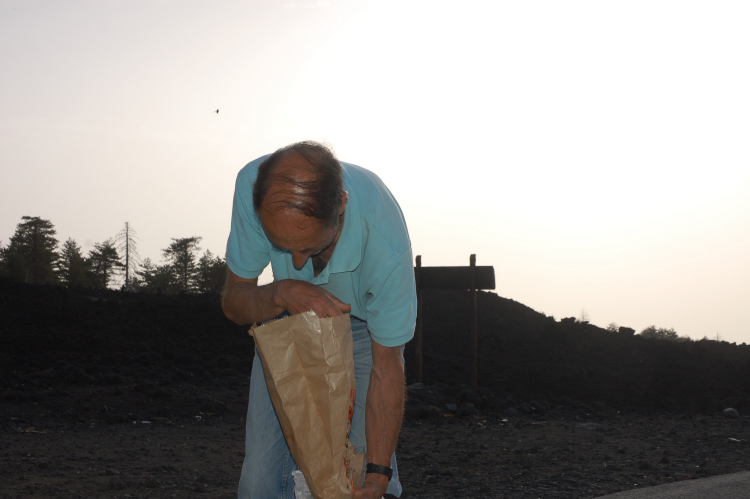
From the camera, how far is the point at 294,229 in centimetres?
217

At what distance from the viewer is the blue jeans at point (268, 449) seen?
2.63 metres

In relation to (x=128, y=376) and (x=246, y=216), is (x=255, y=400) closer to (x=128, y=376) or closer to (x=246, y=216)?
(x=246, y=216)

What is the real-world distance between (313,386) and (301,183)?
595mm

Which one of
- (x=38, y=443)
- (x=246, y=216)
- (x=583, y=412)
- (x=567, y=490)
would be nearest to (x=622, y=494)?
(x=567, y=490)

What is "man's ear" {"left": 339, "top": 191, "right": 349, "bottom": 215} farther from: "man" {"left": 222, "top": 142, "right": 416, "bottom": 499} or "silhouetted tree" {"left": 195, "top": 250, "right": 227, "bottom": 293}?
"silhouetted tree" {"left": 195, "top": 250, "right": 227, "bottom": 293}

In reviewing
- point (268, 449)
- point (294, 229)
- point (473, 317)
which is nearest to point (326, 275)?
point (294, 229)

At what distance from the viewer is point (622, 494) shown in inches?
190

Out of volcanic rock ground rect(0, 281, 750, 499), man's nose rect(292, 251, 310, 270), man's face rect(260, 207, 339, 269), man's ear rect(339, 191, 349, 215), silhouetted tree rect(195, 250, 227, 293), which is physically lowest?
volcanic rock ground rect(0, 281, 750, 499)

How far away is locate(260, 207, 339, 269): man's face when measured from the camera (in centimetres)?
214

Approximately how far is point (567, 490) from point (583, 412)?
5844 mm

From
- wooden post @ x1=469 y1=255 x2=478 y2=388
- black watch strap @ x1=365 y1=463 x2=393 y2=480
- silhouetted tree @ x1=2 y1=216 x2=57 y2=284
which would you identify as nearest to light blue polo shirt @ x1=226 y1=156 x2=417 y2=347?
black watch strap @ x1=365 y1=463 x2=393 y2=480

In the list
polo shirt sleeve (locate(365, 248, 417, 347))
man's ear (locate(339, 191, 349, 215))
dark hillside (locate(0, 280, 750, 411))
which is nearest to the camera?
man's ear (locate(339, 191, 349, 215))

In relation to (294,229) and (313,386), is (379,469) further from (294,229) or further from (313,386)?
(294,229)

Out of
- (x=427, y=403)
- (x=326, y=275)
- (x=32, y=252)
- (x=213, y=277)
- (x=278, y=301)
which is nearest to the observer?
(x=278, y=301)
